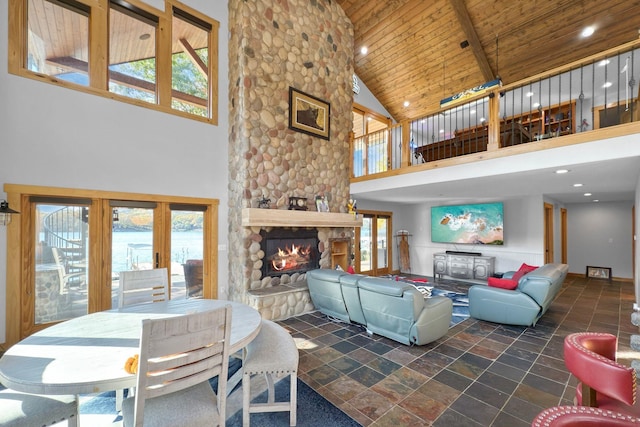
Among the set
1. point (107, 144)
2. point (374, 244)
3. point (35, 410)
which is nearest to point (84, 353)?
point (35, 410)

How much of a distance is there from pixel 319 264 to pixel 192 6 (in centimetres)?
512

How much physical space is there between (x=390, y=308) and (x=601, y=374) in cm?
219

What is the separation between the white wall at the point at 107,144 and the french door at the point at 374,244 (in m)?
4.27

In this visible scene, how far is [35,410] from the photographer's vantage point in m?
1.55

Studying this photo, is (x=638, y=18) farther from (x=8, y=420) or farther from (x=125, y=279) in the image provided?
(x=8, y=420)

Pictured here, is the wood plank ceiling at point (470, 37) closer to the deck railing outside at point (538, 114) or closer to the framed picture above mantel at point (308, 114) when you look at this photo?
the deck railing outside at point (538, 114)

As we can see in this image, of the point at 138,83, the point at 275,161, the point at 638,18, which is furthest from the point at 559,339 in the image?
the point at 138,83

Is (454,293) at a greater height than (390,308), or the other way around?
(390,308)

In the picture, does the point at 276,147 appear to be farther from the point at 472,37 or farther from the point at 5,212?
the point at 472,37

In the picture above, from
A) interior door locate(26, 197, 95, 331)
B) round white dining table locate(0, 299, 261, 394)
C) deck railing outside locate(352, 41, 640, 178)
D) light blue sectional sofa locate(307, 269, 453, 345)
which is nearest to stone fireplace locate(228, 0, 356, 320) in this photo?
light blue sectional sofa locate(307, 269, 453, 345)

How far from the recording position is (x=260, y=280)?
191 inches

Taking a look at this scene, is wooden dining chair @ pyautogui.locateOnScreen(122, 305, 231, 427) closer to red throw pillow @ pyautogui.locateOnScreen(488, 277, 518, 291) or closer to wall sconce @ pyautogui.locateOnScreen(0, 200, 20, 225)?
wall sconce @ pyautogui.locateOnScreen(0, 200, 20, 225)

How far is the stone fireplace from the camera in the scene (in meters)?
4.76

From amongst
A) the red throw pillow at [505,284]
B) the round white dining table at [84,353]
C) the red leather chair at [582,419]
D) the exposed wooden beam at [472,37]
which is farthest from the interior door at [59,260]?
the exposed wooden beam at [472,37]
